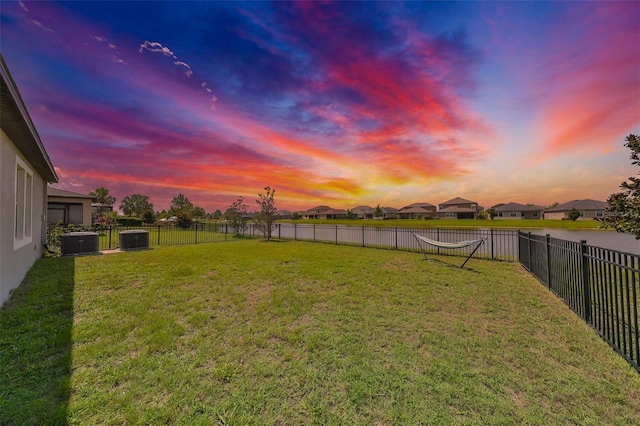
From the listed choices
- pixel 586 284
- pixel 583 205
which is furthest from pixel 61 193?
pixel 583 205

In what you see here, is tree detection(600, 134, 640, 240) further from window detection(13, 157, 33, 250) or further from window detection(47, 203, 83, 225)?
window detection(47, 203, 83, 225)

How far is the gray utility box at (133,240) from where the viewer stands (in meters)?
11.5

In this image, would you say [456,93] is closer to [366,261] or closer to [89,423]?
[366,261]

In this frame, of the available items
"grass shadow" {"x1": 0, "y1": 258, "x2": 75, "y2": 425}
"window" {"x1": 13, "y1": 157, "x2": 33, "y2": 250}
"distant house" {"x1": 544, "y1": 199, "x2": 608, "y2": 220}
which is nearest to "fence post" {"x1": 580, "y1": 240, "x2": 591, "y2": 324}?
"grass shadow" {"x1": 0, "y1": 258, "x2": 75, "y2": 425}

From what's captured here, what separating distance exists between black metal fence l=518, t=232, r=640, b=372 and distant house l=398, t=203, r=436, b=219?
83.6 metres

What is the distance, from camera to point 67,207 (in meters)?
22.2

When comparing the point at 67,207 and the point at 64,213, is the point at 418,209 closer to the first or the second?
the point at 67,207

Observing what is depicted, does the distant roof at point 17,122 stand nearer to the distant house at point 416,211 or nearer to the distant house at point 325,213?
the distant house at point 416,211

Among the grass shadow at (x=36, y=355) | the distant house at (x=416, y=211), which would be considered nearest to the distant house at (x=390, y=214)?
the distant house at (x=416, y=211)

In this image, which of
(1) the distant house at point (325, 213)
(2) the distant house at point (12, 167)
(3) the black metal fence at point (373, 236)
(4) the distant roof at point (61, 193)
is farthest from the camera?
(1) the distant house at point (325, 213)

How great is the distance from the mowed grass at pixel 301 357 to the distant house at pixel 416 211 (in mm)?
86245

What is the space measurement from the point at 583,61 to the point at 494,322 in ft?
24.3

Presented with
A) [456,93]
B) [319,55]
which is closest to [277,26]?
[319,55]

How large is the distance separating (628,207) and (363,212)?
328 feet
